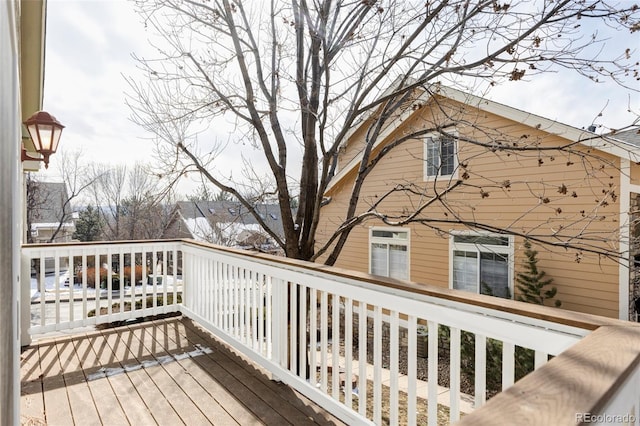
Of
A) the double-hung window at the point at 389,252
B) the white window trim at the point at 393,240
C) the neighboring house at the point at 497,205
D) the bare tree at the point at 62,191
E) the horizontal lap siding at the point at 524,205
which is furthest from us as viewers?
the bare tree at the point at 62,191

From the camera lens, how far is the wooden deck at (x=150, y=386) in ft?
8.28

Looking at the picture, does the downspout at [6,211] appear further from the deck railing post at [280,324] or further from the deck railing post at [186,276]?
the deck railing post at [186,276]

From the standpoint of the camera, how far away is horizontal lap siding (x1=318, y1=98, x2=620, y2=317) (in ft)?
18.0

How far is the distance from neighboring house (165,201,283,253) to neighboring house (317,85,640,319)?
186 cm

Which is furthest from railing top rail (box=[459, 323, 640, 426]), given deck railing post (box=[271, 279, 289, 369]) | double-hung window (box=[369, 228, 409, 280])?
double-hung window (box=[369, 228, 409, 280])

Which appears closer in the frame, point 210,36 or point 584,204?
point 210,36

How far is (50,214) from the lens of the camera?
19500mm

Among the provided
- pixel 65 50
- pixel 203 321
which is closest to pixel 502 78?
pixel 203 321

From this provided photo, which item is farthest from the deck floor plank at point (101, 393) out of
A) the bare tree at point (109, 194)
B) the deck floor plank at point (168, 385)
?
the bare tree at point (109, 194)

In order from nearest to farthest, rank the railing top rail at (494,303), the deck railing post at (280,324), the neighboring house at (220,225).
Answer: the railing top rail at (494,303) → the deck railing post at (280,324) → the neighboring house at (220,225)

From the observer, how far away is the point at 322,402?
2502 millimetres

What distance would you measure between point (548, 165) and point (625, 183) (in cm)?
103

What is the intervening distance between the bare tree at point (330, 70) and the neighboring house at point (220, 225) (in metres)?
2.51

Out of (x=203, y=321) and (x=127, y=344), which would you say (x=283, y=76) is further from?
(x=127, y=344)
